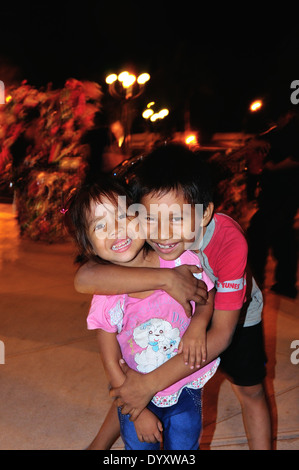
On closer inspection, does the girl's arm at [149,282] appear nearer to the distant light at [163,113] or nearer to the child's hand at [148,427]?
the child's hand at [148,427]

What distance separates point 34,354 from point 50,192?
4.37 m

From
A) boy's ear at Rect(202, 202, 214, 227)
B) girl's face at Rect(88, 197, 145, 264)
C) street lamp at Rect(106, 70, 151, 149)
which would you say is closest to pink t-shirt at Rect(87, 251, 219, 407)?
girl's face at Rect(88, 197, 145, 264)

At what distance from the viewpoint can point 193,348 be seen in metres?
1.46

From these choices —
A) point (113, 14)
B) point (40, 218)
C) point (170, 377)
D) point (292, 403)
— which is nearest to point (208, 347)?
point (170, 377)

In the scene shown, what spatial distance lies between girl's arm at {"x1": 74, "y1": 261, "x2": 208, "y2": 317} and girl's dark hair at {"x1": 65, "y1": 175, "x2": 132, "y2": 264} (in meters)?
0.13

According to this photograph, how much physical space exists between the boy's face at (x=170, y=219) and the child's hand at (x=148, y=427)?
1.79 feet

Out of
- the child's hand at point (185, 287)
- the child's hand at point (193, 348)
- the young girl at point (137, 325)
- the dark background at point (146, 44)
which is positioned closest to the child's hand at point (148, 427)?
the young girl at point (137, 325)

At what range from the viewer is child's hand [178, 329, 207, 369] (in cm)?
146

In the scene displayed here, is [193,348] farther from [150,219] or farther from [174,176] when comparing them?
[174,176]

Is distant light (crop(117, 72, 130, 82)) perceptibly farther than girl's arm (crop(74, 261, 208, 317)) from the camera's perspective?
Yes

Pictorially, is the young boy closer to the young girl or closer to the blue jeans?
the young girl

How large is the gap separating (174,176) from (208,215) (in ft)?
0.67

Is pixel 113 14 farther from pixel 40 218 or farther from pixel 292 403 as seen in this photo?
pixel 292 403

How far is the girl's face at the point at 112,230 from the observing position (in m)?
1.52
